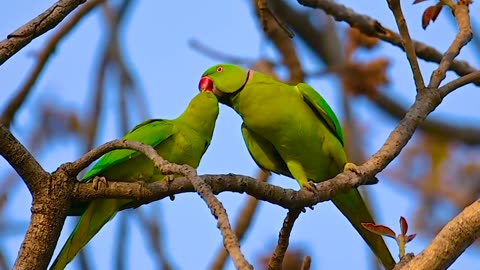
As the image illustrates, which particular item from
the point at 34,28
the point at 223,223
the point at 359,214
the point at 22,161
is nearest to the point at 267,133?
the point at 359,214

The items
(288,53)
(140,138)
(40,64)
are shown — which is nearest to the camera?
(140,138)

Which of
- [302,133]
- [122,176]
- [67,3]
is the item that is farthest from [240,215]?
[67,3]

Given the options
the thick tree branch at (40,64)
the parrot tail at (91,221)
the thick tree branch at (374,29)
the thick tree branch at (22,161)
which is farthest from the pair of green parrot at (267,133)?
the thick tree branch at (22,161)

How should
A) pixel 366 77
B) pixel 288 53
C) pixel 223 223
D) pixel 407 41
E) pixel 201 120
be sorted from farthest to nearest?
pixel 366 77 → pixel 288 53 → pixel 201 120 → pixel 407 41 → pixel 223 223

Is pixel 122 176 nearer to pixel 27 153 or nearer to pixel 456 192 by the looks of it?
pixel 27 153

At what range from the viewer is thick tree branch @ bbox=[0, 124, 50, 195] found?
2.02m

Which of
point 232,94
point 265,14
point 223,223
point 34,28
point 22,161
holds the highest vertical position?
point 265,14

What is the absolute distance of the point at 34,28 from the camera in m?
2.19

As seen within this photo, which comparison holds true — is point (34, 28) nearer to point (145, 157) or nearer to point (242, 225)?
point (145, 157)

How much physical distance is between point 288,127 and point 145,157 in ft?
2.28

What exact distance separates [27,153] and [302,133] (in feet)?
5.14

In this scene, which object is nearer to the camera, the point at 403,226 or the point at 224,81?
the point at 403,226

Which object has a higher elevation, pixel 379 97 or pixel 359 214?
pixel 379 97

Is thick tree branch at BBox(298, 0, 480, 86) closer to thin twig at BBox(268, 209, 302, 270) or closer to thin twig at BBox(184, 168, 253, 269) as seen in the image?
thin twig at BBox(268, 209, 302, 270)
